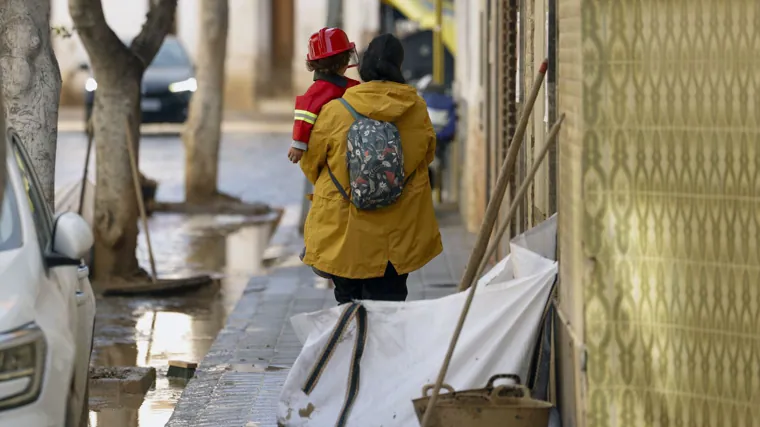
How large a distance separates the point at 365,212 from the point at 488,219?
872 millimetres

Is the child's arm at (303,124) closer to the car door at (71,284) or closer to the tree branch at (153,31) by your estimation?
the car door at (71,284)

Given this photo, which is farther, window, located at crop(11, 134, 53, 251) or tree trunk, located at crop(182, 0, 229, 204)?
tree trunk, located at crop(182, 0, 229, 204)

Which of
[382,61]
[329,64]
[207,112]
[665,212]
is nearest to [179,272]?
[207,112]

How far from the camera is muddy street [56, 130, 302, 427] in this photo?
8320 mm

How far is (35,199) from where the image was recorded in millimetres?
6176

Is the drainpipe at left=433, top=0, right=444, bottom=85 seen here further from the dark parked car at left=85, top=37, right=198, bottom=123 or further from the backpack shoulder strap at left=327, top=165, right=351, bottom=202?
the backpack shoulder strap at left=327, top=165, right=351, bottom=202

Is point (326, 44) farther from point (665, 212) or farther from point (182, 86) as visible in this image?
point (182, 86)

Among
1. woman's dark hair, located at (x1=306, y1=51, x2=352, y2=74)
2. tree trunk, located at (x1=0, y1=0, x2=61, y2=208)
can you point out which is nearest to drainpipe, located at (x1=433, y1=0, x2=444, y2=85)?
tree trunk, located at (x1=0, y1=0, x2=61, y2=208)

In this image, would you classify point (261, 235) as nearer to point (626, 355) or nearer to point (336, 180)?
point (336, 180)

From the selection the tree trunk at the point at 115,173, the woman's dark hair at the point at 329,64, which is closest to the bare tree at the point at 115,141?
the tree trunk at the point at 115,173

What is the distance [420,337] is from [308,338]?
1.73 ft

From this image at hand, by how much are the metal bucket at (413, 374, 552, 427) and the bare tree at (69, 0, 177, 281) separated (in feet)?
21.7

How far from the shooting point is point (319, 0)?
3753 cm

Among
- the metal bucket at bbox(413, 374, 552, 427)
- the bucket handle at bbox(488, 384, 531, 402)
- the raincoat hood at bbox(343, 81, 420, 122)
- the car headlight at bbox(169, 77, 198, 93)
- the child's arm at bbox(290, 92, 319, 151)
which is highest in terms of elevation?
the car headlight at bbox(169, 77, 198, 93)
